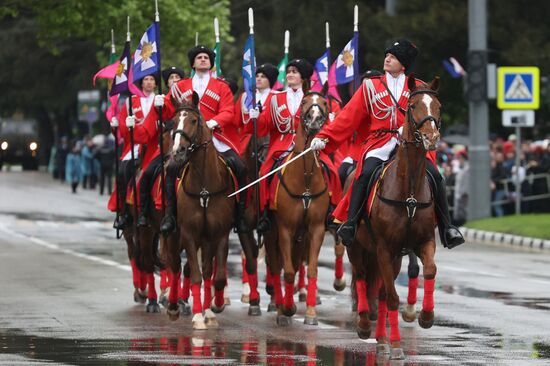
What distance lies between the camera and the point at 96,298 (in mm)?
19547

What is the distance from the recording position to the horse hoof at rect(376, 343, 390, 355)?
13805 millimetres

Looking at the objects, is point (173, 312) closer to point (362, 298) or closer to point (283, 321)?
point (283, 321)

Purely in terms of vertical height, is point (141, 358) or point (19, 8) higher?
point (19, 8)

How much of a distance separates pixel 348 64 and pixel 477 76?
1414 centimetres

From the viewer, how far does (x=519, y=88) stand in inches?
1329

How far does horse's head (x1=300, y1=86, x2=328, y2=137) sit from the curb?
13.5 m

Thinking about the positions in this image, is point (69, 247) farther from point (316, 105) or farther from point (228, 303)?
point (316, 105)

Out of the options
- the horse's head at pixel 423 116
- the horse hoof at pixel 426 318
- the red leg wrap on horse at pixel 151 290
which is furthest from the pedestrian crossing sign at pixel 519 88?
the horse's head at pixel 423 116

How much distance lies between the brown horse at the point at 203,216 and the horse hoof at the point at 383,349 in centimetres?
269

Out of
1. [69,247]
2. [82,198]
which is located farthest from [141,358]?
[82,198]

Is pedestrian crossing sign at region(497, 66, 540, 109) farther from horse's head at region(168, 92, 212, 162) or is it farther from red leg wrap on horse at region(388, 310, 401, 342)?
red leg wrap on horse at region(388, 310, 401, 342)

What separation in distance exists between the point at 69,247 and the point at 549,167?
10.4m

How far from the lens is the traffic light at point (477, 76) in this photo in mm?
34406

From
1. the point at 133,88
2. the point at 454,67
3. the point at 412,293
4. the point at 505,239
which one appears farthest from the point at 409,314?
the point at 454,67
